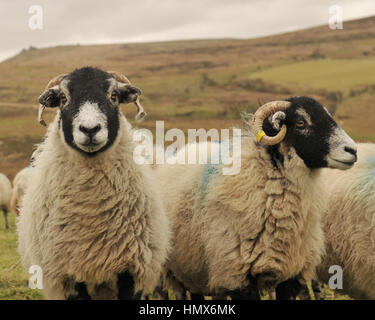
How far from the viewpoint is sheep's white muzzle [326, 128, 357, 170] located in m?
5.73

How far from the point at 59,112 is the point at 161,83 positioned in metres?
65.1

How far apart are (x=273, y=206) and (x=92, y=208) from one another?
2.00m

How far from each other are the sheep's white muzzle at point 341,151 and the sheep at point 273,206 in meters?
0.01

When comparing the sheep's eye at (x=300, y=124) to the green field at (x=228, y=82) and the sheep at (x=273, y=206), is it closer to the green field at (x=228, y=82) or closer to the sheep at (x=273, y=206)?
the sheep at (x=273, y=206)

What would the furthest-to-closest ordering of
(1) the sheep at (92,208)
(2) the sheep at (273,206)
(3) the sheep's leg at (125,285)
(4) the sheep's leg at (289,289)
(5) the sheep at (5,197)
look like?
(5) the sheep at (5,197)
(4) the sheep's leg at (289,289)
(2) the sheep at (273,206)
(3) the sheep's leg at (125,285)
(1) the sheep at (92,208)

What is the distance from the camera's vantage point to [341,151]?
5.78 meters

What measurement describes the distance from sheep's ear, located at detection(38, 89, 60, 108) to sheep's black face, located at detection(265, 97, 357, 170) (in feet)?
7.85

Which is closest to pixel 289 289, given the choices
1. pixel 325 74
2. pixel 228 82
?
pixel 325 74

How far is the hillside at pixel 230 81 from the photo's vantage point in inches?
1855

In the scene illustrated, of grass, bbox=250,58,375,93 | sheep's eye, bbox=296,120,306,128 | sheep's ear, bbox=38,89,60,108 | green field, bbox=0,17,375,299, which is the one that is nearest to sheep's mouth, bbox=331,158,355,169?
sheep's eye, bbox=296,120,306,128

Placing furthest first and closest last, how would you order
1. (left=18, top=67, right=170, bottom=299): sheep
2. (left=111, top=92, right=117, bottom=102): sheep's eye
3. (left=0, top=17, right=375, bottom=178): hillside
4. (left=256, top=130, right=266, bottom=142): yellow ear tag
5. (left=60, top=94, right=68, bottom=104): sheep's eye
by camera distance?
(left=0, top=17, right=375, bottom=178): hillside < (left=256, top=130, right=266, bottom=142): yellow ear tag < (left=111, top=92, right=117, bottom=102): sheep's eye < (left=60, top=94, right=68, bottom=104): sheep's eye < (left=18, top=67, right=170, bottom=299): sheep

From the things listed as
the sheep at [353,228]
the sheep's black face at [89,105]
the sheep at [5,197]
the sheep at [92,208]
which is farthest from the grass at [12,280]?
the sheep at [353,228]

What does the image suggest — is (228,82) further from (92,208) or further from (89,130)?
(89,130)

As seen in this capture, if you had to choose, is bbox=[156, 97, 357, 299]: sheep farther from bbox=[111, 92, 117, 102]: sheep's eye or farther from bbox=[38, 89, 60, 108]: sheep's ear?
bbox=[38, 89, 60, 108]: sheep's ear
